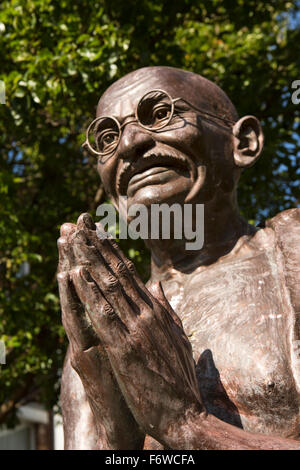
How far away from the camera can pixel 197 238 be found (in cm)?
339

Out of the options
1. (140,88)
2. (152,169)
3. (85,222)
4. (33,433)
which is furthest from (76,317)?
(33,433)

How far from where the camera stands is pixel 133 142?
3207 mm

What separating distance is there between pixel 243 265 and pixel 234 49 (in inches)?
218

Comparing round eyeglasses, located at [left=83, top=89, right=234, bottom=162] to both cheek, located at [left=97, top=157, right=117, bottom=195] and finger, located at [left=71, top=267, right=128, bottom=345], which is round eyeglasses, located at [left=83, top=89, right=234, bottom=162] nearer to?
cheek, located at [left=97, top=157, right=117, bottom=195]

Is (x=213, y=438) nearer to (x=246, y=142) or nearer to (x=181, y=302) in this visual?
(x=181, y=302)

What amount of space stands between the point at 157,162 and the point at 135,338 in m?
1.07

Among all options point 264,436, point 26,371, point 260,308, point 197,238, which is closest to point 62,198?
point 26,371

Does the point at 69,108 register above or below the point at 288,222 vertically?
above

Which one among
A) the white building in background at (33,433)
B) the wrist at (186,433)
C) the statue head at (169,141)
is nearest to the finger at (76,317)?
the wrist at (186,433)

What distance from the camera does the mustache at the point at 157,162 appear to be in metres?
3.21

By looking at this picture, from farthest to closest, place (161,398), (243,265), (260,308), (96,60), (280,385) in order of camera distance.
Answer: (96,60)
(243,265)
(260,308)
(280,385)
(161,398)

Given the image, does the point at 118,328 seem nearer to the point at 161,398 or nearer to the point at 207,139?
the point at 161,398

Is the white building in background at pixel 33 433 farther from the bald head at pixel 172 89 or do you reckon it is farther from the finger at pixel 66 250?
the finger at pixel 66 250

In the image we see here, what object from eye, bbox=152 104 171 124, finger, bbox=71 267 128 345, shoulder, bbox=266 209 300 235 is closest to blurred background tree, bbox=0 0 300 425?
eye, bbox=152 104 171 124
